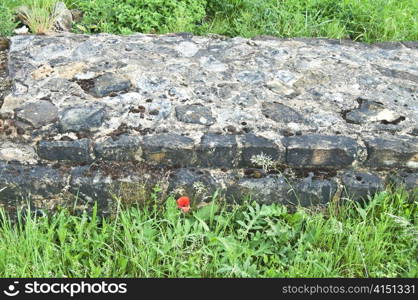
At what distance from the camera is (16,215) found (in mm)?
3104

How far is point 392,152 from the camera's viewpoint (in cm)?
320

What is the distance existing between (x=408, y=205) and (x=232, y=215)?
3.34 feet

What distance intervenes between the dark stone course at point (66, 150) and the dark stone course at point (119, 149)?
0.21 ft

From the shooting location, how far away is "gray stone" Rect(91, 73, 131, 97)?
345 cm

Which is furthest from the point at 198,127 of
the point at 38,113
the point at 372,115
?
the point at 372,115

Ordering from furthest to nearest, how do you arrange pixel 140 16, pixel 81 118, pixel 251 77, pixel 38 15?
pixel 140 16 < pixel 38 15 < pixel 251 77 < pixel 81 118

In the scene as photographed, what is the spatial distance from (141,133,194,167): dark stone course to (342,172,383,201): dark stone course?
89 centimetres

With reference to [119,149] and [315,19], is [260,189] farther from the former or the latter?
[315,19]

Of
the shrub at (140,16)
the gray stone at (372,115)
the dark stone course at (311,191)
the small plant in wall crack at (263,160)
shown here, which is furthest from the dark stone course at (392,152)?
the shrub at (140,16)

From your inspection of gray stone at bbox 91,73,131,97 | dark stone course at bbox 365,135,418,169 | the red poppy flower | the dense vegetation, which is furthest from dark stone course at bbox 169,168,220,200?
the dense vegetation

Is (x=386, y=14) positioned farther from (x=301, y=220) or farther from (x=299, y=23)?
(x=301, y=220)

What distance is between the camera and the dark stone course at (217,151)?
3.12m

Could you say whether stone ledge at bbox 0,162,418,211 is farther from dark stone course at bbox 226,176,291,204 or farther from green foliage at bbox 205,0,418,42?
green foliage at bbox 205,0,418,42

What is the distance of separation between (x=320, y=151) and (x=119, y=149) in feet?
3.69
